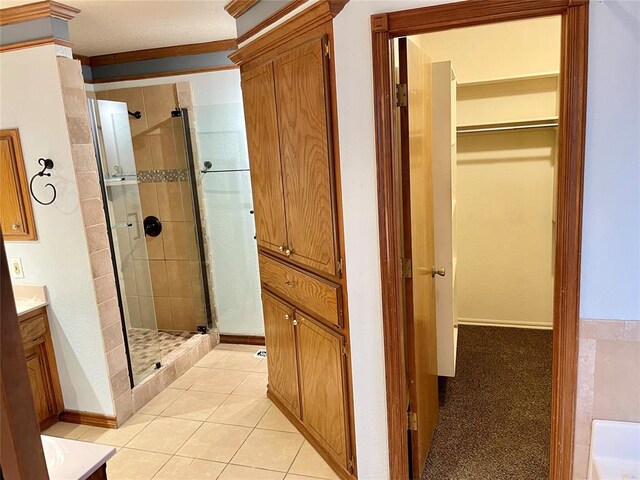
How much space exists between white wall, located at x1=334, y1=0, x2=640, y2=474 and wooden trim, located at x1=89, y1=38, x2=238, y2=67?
194 cm

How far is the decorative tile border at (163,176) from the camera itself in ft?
12.1

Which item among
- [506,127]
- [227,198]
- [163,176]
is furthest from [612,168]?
[163,176]

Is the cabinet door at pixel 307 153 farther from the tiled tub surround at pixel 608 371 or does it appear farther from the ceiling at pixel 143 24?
the tiled tub surround at pixel 608 371

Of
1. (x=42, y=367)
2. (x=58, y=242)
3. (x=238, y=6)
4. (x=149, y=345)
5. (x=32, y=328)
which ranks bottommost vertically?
(x=149, y=345)

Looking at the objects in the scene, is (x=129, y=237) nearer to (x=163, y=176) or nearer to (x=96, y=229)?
(x=163, y=176)

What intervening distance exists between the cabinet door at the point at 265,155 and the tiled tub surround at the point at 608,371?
1415 millimetres

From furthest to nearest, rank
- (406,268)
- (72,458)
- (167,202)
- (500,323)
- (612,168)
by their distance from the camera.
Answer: (500,323)
(167,202)
(406,268)
(612,168)
(72,458)

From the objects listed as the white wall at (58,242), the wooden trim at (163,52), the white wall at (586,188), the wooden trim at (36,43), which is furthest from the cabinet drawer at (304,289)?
the wooden trim at (163,52)

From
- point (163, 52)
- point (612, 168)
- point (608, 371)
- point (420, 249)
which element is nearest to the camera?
point (612, 168)

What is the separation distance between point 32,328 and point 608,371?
2837mm

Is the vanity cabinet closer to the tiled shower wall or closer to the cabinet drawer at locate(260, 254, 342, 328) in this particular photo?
the tiled shower wall

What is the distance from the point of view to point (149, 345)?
3389mm

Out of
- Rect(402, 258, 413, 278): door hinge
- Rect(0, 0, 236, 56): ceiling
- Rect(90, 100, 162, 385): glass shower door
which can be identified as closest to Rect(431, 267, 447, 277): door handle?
Rect(402, 258, 413, 278): door hinge

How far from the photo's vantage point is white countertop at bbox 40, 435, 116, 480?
48.6 inches
